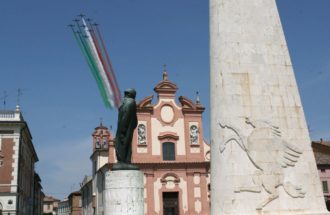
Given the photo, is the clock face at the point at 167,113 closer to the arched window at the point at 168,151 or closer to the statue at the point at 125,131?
the arched window at the point at 168,151

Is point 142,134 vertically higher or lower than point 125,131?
higher

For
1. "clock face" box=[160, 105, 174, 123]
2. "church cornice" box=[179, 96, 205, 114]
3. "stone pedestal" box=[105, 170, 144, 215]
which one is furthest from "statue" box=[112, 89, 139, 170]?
"church cornice" box=[179, 96, 205, 114]

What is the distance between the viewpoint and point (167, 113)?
34938 millimetres

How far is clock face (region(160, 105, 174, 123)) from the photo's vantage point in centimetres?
3478

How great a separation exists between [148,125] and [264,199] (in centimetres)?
2301

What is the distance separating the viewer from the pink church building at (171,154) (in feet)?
108

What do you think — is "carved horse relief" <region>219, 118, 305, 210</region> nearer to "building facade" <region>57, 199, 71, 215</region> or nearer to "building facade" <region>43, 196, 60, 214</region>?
"building facade" <region>57, 199, 71, 215</region>

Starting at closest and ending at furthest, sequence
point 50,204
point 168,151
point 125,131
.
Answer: point 125,131, point 168,151, point 50,204

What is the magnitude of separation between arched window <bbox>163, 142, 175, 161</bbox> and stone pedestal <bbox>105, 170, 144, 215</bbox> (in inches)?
999

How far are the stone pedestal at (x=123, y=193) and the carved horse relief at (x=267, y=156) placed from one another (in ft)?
13.1

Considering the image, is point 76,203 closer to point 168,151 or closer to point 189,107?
point 168,151

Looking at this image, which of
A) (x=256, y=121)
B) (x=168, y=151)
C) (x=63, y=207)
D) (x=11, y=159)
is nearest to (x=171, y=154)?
(x=168, y=151)

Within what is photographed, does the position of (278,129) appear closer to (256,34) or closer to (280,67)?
(280,67)

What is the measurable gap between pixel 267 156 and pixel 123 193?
5.14 meters
